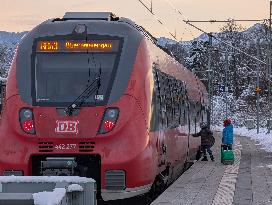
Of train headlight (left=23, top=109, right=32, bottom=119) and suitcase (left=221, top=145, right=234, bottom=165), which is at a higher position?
train headlight (left=23, top=109, right=32, bottom=119)

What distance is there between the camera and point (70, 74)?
11148 millimetres

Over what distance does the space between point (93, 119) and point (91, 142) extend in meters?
0.35

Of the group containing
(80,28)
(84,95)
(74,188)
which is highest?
(80,28)

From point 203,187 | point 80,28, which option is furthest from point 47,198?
point 203,187

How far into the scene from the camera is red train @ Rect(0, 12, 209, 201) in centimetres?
1059

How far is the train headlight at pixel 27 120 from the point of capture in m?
10.8

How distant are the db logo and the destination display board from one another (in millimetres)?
1291

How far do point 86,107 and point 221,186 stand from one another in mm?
5073

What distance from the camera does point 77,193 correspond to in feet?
25.3

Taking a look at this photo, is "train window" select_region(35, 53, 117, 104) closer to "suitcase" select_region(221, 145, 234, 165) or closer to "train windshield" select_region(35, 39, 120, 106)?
"train windshield" select_region(35, 39, 120, 106)

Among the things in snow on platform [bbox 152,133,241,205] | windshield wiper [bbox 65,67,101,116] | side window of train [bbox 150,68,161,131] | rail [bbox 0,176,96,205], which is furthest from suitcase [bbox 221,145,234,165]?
rail [bbox 0,176,96,205]

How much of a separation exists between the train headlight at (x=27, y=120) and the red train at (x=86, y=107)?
0.02 m

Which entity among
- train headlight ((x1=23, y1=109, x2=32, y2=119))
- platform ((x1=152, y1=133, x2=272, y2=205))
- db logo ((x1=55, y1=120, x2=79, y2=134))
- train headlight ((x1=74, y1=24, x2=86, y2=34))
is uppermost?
train headlight ((x1=74, y1=24, x2=86, y2=34))

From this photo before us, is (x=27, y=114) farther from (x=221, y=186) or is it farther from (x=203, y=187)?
(x=221, y=186)
